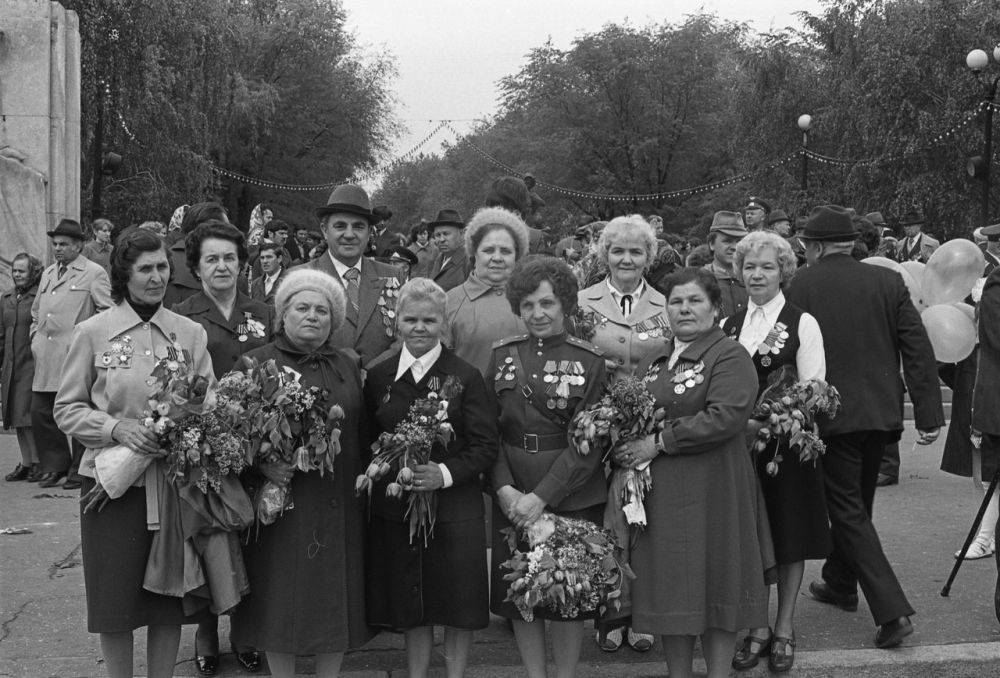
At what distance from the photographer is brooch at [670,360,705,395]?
472cm

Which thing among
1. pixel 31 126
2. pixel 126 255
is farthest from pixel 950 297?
pixel 31 126

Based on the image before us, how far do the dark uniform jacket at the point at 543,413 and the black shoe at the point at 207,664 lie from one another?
1.70 metres

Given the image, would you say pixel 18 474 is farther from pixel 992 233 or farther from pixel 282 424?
pixel 992 233

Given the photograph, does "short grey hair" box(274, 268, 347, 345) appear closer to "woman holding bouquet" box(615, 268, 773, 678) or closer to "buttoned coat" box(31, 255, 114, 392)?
"woman holding bouquet" box(615, 268, 773, 678)

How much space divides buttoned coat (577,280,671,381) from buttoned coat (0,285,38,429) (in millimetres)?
6914

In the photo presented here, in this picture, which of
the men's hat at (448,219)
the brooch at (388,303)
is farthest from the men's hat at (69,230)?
the brooch at (388,303)

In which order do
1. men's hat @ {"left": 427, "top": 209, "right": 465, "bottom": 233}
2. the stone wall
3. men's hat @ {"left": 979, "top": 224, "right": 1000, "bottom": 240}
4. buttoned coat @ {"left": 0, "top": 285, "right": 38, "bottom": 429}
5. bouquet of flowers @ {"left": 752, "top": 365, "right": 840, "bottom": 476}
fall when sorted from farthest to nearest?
the stone wall, buttoned coat @ {"left": 0, "top": 285, "right": 38, "bottom": 429}, men's hat @ {"left": 427, "top": 209, "right": 465, "bottom": 233}, men's hat @ {"left": 979, "top": 224, "right": 1000, "bottom": 240}, bouquet of flowers @ {"left": 752, "top": 365, "right": 840, "bottom": 476}

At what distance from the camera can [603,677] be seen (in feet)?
17.1

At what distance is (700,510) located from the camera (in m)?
4.64

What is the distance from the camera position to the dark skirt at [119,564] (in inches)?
170

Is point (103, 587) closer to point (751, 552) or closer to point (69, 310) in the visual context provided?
point (751, 552)

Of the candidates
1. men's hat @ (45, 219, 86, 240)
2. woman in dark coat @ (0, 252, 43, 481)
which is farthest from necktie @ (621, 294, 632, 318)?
woman in dark coat @ (0, 252, 43, 481)

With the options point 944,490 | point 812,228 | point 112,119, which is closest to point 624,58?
point 112,119

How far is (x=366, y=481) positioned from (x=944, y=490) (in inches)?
260
